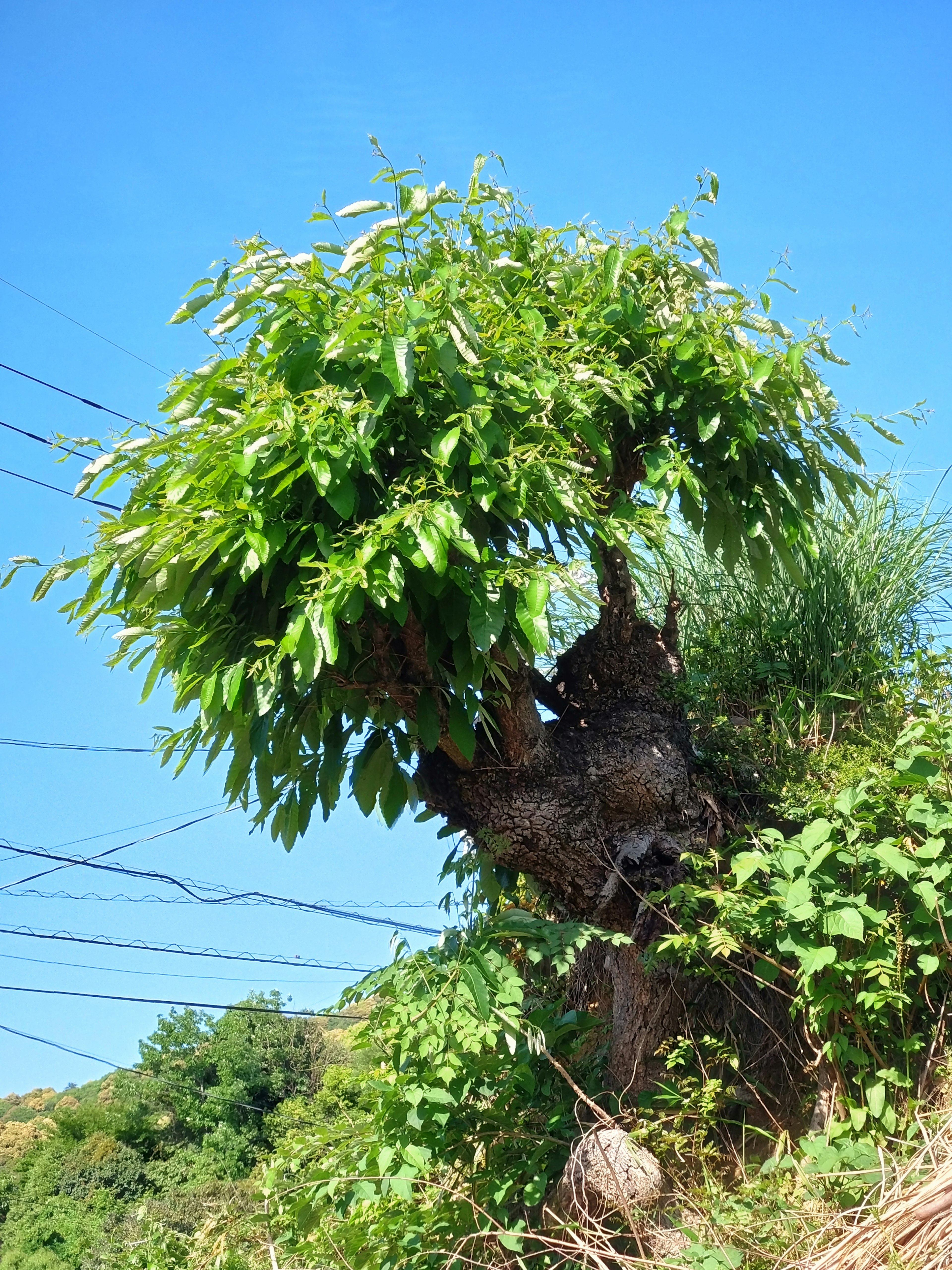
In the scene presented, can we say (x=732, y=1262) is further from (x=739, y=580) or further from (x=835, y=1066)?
(x=739, y=580)

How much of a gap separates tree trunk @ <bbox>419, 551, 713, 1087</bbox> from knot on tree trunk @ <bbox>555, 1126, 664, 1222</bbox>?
0.43 m

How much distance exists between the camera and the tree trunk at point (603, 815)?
167 inches

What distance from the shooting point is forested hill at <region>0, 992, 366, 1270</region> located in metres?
21.8

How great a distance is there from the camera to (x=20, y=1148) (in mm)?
26656

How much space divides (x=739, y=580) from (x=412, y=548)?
113 inches

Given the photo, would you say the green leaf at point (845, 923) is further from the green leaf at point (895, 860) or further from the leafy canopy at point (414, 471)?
the leafy canopy at point (414, 471)

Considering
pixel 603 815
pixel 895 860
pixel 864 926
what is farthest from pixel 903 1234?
pixel 603 815

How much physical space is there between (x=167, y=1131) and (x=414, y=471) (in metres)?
24.4

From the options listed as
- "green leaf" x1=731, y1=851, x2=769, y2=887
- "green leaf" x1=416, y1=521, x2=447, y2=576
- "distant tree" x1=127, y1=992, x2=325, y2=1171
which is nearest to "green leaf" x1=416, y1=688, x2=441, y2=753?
"green leaf" x1=416, y1=521, x2=447, y2=576

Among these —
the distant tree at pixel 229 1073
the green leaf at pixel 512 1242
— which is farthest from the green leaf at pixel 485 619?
the distant tree at pixel 229 1073

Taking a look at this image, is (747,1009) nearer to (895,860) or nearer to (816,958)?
(816,958)

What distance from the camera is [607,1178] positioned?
145 inches

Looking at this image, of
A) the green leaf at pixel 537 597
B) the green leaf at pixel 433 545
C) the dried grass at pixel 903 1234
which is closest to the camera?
the dried grass at pixel 903 1234

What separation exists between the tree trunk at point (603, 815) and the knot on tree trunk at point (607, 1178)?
16.8 inches
